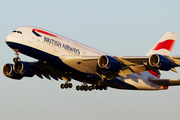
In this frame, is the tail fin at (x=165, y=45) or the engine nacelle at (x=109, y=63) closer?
the engine nacelle at (x=109, y=63)

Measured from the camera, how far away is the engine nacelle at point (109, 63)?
3850 centimetres

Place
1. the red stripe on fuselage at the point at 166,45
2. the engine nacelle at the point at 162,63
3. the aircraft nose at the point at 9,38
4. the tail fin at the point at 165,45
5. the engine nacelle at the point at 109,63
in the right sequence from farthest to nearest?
the red stripe on fuselage at the point at 166,45 → the tail fin at the point at 165,45 → the engine nacelle at the point at 109,63 → the aircraft nose at the point at 9,38 → the engine nacelle at the point at 162,63

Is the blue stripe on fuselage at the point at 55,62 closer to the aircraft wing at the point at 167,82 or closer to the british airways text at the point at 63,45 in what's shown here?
the british airways text at the point at 63,45

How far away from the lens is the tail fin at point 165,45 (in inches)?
2078

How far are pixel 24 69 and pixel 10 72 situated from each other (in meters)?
2.28

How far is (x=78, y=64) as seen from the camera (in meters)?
40.1

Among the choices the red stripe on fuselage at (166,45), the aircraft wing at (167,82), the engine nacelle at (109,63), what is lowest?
the aircraft wing at (167,82)

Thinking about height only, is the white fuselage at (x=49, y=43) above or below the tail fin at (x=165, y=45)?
below

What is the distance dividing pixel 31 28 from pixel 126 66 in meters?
11.3

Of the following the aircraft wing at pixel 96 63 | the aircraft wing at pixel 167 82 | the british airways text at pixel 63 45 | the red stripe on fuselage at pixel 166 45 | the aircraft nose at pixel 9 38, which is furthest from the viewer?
the red stripe on fuselage at pixel 166 45

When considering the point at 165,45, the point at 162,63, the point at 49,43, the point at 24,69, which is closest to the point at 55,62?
the point at 49,43

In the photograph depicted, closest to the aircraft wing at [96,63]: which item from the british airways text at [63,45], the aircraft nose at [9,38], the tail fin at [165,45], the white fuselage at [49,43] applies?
the white fuselage at [49,43]

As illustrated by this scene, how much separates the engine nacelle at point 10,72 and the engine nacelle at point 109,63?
12.0 m

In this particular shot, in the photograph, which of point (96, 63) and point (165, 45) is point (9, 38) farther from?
point (165, 45)
